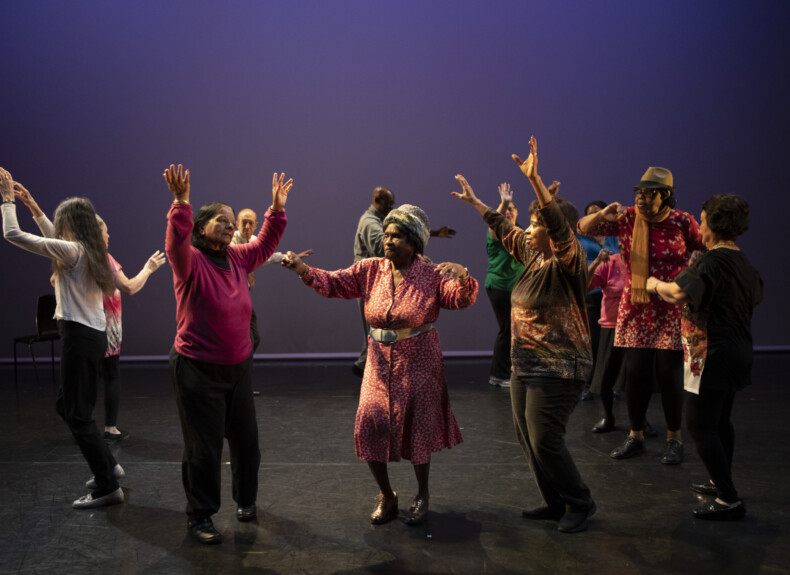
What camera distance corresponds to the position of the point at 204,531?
9.17ft

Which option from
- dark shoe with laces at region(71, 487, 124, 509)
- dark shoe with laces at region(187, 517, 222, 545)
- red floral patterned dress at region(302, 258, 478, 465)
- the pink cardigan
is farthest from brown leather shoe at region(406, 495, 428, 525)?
dark shoe with laces at region(71, 487, 124, 509)

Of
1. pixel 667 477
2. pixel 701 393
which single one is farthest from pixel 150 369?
pixel 701 393

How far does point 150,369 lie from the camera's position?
23.4 feet

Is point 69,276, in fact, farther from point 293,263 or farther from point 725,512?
point 725,512

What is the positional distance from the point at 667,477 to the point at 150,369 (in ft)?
17.2

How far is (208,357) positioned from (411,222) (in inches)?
37.9

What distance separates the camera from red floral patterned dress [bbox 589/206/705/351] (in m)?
3.68

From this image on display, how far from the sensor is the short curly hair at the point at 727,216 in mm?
2803

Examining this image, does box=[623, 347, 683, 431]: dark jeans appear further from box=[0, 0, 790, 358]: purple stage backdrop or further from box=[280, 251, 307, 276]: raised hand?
box=[0, 0, 790, 358]: purple stage backdrop

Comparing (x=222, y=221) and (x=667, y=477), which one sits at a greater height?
(x=222, y=221)

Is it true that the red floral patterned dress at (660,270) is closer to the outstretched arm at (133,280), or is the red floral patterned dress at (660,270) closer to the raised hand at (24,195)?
the outstretched arm at (133,280)

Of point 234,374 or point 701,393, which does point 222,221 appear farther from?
point 701,393

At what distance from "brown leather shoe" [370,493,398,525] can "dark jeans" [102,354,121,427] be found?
80.9 inches

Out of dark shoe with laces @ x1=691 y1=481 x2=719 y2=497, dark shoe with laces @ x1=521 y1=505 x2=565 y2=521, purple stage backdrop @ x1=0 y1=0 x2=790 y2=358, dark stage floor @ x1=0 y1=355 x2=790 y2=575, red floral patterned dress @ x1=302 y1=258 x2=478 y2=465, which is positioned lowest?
dark stage floor @ x1=0 y1=355 x2=790 y2=575
